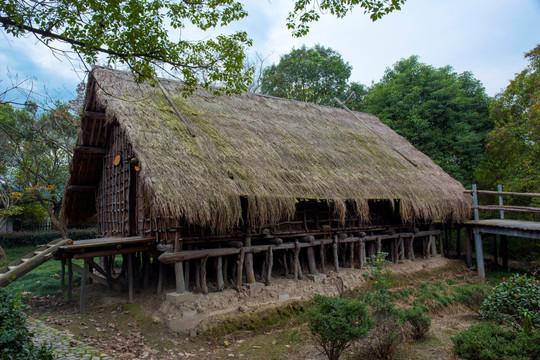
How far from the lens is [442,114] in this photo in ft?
61.5

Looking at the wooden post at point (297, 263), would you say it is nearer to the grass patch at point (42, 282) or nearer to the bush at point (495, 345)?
the bush at point (495, 345)

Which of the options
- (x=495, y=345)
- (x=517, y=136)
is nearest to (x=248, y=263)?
(x=495, y=345)

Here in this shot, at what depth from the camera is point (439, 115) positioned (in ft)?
61.8

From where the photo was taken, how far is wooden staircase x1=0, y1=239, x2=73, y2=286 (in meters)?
6.79

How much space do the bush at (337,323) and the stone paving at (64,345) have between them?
3.15 m

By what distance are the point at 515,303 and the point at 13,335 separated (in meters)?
7.63

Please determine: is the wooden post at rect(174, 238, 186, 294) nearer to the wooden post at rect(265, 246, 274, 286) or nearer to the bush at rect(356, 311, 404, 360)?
the wooden post at rect(265, 246, 274, 286)

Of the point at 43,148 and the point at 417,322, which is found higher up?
the point at 43,148

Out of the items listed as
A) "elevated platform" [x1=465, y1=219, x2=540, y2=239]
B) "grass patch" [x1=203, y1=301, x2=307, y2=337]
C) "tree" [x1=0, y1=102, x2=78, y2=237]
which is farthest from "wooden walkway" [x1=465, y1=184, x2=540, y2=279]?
"tree" [x1=0, y1=102, x2=78, y2=237]

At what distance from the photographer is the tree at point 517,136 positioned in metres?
14.2

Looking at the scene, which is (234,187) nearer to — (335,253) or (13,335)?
(335,253)

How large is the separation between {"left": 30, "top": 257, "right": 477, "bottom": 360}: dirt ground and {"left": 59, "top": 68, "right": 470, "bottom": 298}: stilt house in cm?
51

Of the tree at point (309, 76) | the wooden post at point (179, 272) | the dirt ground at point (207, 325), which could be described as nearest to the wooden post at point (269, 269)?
the dirt ground at point (207, 325)

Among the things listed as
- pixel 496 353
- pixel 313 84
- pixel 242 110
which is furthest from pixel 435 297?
pixel 313 84
